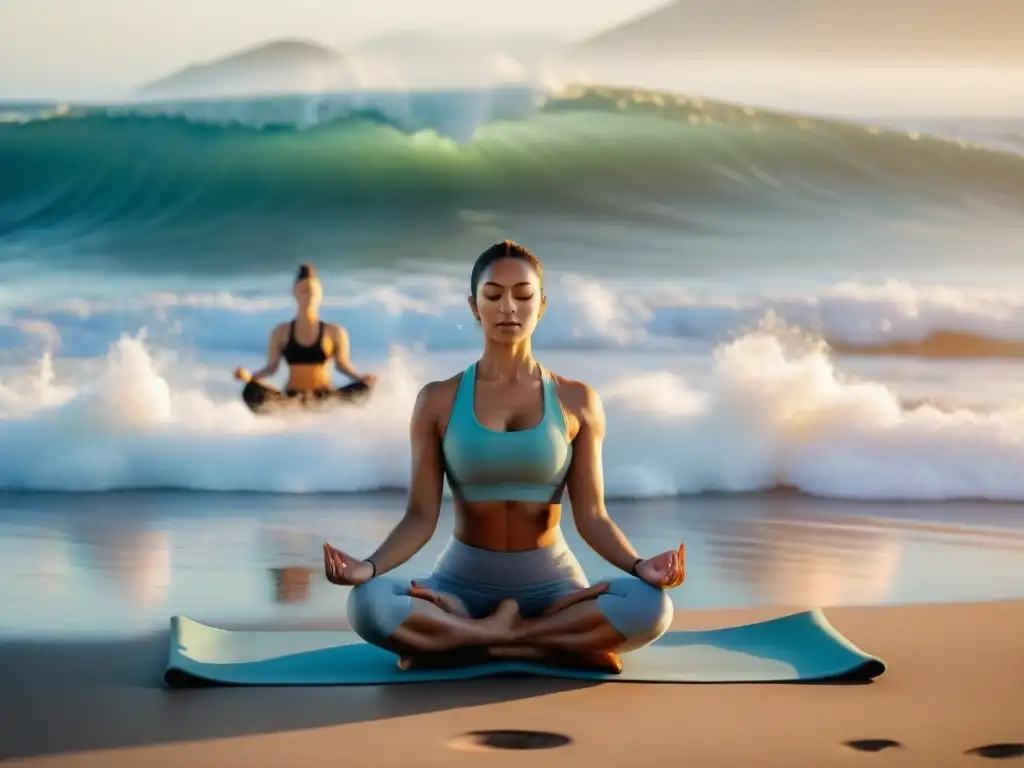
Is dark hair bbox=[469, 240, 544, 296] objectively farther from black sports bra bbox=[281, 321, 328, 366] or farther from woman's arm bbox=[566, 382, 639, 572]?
black sports bra bbox=[281, 321, 328, 366]

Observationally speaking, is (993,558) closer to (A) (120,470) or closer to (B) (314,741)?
(B) (314,741)

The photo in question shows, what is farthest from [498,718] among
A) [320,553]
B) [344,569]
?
[320,553]

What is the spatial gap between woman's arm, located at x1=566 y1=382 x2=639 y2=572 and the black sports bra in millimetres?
4496

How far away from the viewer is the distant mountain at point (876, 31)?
18984 millimetres

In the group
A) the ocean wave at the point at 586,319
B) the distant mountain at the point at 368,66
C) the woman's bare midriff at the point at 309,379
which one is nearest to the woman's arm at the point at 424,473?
the woman's bare midriff at the point at 309,379

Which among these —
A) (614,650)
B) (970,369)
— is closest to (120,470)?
(614,650)

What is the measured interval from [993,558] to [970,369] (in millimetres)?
7874

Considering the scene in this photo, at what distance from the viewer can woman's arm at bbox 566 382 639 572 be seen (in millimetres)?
4160

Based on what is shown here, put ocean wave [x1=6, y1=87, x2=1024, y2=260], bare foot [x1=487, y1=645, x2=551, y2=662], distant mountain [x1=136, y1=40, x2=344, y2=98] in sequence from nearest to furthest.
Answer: bare foot [x1=487, y1=645, x2=551, y2=662], distant mountain [x1=136, y1=40, x2=344, y2=98], ocean wave [x1=6, y1=87, x2=1024, y2=260]

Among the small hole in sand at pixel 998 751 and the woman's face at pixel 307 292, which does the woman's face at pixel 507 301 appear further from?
the woman's face at pixel 307 292

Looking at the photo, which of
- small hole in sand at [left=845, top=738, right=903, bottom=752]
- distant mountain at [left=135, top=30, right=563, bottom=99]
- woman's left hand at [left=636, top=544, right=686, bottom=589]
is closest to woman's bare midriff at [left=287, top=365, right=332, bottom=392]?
woman's left hand at [left=636, top=544, right=686, bottom=589]

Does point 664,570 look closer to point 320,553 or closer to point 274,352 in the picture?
point 320,553

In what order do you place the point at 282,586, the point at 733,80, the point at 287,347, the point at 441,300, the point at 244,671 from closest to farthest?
the point at 244,671 < the point at 282,586 < the point at 287,347 < the point at 441,300 < the point at 733,80

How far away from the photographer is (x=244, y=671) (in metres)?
4.09
